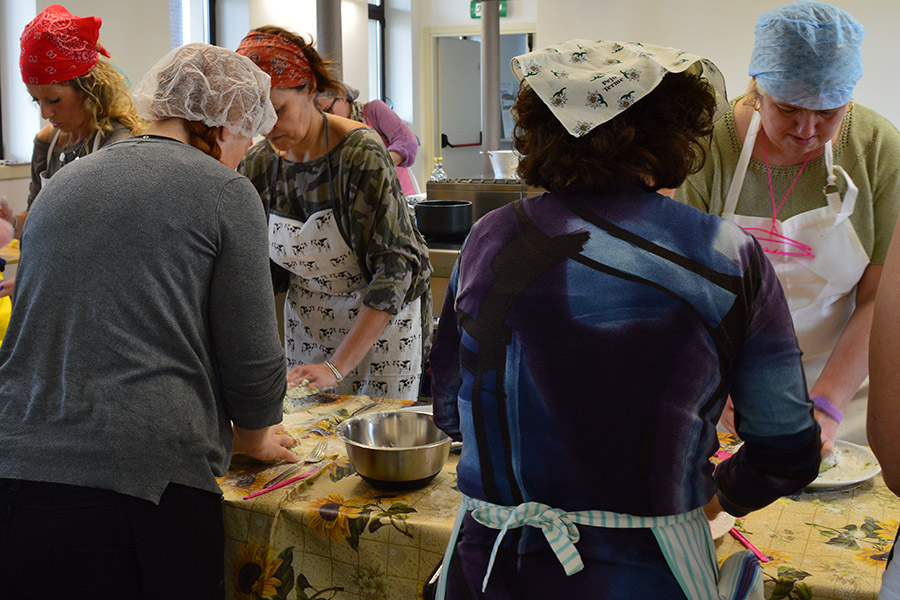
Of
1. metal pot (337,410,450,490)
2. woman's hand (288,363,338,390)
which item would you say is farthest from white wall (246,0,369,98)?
metal pot (337,410,450,490)

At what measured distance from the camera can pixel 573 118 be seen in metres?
0.96

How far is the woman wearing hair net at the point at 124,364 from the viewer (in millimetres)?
1228

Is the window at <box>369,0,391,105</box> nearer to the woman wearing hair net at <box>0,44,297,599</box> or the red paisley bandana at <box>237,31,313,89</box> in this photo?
the red paisley bandana at <box>237,31,313,89</box>

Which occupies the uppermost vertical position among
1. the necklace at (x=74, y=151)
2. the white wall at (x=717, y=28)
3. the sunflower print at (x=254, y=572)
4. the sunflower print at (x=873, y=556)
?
the white wall at (x=717, y=28)

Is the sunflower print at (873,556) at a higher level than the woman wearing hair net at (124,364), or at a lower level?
lower

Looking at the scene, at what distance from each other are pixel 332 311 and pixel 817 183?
47.1 inches

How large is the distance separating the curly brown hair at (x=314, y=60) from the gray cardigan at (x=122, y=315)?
781 mm

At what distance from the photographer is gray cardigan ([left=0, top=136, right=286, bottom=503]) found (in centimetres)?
123

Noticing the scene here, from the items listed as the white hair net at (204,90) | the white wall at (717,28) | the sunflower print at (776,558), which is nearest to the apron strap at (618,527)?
the sunflower print at (776,558)

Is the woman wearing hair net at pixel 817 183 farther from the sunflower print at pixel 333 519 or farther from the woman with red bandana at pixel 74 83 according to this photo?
the woman with red bandana at pixel 74 83

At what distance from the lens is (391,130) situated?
463 centimetres

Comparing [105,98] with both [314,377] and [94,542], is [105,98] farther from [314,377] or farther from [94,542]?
[94,542]

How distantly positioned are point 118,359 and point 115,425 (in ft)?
0.31

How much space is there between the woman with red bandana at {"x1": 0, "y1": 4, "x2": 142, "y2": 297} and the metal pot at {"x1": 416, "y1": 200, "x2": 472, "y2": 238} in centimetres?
105
